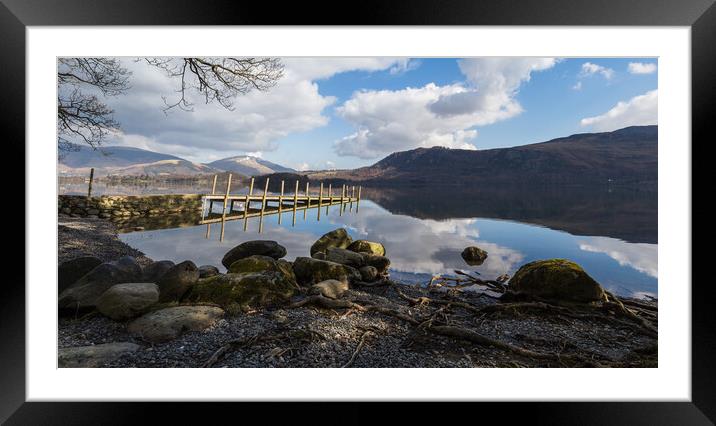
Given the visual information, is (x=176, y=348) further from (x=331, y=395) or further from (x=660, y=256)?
(x=660, y=256)

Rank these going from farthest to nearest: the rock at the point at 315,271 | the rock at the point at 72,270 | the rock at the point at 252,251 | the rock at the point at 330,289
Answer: the rock at the point at 252,251, the rock at the point at 315,271, the rock at the point at 330,289, the rock at the point at 72,270

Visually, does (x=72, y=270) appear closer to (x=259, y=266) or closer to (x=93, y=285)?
(x=93, y=285)

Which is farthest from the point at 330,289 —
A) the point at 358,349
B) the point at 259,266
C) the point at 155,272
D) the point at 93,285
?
the point at 93,285

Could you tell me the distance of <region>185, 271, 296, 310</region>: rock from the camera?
441 centimetres

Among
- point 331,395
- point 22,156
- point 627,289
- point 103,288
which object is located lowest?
point 627,289

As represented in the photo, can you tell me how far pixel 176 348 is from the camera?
3.19 m

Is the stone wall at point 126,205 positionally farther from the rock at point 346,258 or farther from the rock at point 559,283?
the rock at point 559,283

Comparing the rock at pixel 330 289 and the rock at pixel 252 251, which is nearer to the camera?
the rock at pixel 330 289

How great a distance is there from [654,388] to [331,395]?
252 cm

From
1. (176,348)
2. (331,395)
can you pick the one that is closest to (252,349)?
(176,348)

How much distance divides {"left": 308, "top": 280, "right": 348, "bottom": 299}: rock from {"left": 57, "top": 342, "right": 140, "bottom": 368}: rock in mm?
2388

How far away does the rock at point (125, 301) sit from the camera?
3.76 metres
